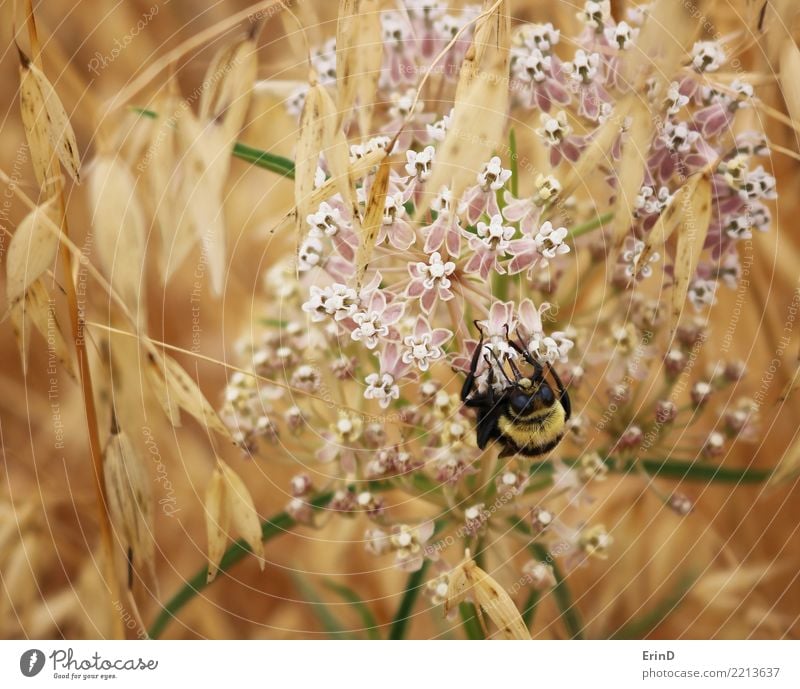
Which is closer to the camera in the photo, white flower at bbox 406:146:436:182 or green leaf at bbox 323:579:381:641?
white flower at bbox 406:146:436:182

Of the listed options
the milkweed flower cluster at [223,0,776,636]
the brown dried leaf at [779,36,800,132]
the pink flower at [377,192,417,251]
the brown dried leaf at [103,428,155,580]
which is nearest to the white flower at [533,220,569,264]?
the milkweed flower cluster at [223,0,776,636]

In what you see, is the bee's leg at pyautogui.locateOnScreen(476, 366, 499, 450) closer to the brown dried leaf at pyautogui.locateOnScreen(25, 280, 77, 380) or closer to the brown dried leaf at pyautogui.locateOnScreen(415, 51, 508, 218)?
the brown dried leaf at pyautogui.locateOnScreen(415, 51, 508, 218)

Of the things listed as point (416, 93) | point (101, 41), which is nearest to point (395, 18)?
point (416, 93)

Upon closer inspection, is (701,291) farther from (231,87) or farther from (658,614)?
(231,87)

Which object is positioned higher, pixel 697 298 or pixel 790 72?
pixel 790 72

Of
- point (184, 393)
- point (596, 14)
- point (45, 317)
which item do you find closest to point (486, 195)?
point (596, 14)
